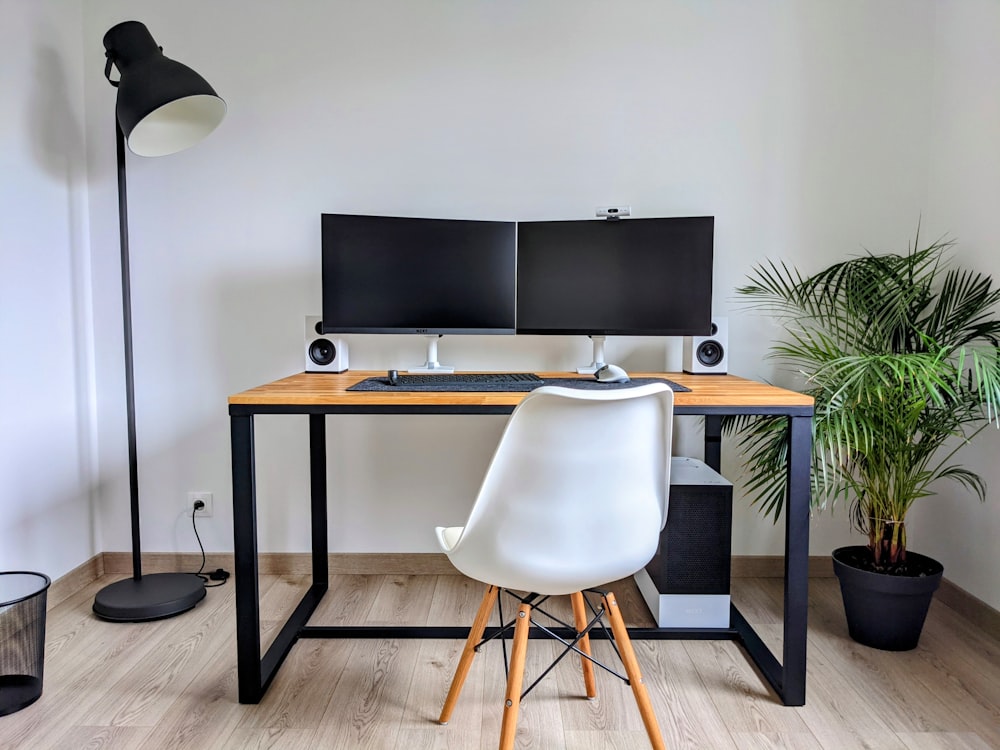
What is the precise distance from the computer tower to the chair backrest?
A: 710 millimetres

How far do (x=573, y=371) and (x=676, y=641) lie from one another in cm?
93

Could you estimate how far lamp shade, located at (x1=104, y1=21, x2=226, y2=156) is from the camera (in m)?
1.96

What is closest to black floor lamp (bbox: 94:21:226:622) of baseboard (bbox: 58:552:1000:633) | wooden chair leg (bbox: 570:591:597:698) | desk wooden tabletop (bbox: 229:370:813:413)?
baseboard (bbox: 58:552:1000:633)

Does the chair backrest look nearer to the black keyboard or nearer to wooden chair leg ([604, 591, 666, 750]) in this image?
wooden chair leg ([604, 591, 666, 750])

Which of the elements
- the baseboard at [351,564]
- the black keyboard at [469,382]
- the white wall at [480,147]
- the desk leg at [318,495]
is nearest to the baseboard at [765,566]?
the baseboard at [351,564]

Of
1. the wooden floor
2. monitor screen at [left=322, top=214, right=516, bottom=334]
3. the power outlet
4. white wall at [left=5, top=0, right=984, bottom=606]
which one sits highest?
white wall at [left=5, top=0, right=984, bottom=606]

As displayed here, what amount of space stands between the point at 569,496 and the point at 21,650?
1451mm

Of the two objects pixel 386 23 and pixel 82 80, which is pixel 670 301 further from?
pixel 82 80

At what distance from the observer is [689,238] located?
2.16 meters

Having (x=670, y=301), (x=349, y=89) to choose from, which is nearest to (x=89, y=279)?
(x=349, y=89)

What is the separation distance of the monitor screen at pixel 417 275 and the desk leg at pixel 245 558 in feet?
1.87

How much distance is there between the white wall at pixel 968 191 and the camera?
2135 millimetres

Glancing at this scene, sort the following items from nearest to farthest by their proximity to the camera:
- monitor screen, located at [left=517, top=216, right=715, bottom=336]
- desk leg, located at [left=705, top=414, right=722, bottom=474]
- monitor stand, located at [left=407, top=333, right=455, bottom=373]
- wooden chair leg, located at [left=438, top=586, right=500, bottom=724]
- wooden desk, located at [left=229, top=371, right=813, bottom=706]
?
wooden chair leg, located at [left=438, top=586, right=500, bottom=724] → wooden desk, located at [left=229, top=371, right=813, bottom=706] → monitor screen, located at [left=517, top=216, right=715, bottom=336] → monitor stand, located at [left=407, top=333, right=455, bottom=373] → desk leg, located at [left=705, top=414, right=722, bottom=474]

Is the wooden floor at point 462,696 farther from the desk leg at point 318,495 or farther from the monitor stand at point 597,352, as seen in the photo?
the monitor stand at point 597,352
